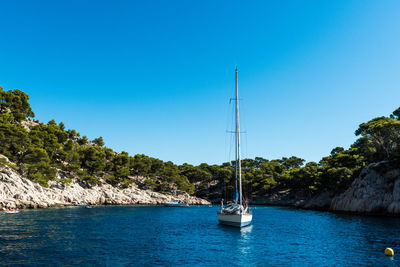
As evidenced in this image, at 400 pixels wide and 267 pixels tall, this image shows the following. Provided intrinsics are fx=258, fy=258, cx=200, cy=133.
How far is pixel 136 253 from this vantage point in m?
22.8

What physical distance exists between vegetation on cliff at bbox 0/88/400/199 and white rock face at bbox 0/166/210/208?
141 inches

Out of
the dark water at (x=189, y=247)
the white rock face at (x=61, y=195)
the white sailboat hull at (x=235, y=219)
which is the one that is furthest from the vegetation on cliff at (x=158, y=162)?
the white sailboat hull at (x=235, y=219)

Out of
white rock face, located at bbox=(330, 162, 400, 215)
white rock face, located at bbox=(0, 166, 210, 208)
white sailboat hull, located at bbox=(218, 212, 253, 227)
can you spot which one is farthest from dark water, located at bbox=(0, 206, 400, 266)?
white rock face, located at bbox=(0, 166, 210, 208)

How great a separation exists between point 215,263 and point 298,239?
1542 centimetres

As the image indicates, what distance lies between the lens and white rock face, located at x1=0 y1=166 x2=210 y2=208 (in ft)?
194

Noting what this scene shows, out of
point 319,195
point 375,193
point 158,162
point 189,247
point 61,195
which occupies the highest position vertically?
point 158,162

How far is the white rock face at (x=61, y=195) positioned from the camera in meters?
59.3

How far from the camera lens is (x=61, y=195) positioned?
3061 inches

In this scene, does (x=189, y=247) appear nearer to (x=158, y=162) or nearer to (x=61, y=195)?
(x=61, y=195)

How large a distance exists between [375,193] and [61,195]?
85.2 metres

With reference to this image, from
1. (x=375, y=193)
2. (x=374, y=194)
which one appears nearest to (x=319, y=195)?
(x=374, y=194)

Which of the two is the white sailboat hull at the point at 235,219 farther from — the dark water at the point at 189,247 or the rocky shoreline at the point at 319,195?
the rocky shoreline at the point at 319,195

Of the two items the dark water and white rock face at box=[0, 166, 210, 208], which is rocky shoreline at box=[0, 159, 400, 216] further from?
the dark water

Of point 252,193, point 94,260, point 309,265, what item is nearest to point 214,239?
point 309,265
